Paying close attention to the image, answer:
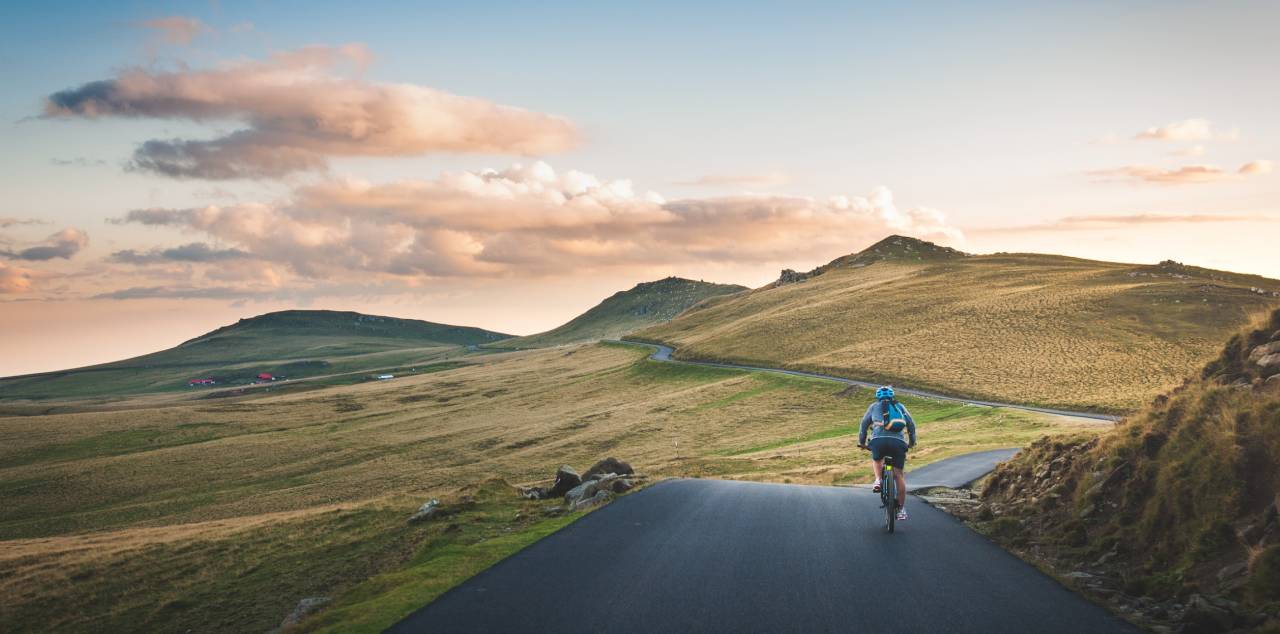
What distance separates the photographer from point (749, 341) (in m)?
119

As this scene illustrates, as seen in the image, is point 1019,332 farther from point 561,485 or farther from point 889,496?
point 889,496

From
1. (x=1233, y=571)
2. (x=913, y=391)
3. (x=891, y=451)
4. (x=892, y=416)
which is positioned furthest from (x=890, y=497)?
(x=913, y=391)

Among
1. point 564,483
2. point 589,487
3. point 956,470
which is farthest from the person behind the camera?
point 956,470

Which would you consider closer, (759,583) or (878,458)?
(759,583)

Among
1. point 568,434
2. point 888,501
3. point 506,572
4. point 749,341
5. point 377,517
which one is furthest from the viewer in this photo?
point 749,341

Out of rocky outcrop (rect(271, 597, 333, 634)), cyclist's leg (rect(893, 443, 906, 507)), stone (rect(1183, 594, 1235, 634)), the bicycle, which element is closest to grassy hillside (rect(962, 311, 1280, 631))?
stone (rect(1183, 594, 1235, 634))

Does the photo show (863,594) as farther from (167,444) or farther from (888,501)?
(167,444)

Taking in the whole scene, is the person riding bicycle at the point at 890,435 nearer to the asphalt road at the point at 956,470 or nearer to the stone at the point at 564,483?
the asphalt road at the point at 956,470

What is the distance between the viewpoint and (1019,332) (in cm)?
8975

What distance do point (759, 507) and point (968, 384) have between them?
5484 cm

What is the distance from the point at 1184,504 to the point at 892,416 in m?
5.58

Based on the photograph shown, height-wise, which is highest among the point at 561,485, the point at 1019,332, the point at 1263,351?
the point at 1019,332

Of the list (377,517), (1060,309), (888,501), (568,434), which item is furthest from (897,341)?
(888,501)

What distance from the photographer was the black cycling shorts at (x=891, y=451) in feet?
55.8
